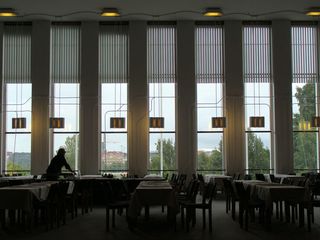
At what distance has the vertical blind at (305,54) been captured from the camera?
16688 mm

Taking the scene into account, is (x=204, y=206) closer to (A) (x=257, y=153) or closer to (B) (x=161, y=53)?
(A) (x=257, y=153)

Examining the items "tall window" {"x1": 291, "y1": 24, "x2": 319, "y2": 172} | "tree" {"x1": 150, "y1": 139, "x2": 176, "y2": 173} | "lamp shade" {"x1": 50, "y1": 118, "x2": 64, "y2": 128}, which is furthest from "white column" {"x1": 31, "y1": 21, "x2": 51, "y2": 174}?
"tall window" {"x1": 291, "y1": 24, "x2": 319, "y2": 172}

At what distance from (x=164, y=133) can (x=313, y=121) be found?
17.0 ft

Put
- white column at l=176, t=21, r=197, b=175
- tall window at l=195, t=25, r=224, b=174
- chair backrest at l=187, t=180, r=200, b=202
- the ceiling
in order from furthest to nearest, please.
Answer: tall window at l=195, t=25, r=224, b=174
white column at l=176, t=21, r=197, b=175
the ceiling
chair backrest at l=187, t=180, r=200, b=202

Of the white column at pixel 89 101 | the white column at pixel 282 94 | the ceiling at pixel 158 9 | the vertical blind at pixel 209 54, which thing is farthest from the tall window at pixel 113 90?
the white column at pixel 282 94

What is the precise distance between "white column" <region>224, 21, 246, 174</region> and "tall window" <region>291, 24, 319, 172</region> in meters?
1.97

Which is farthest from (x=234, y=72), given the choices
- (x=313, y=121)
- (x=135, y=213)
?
(x=135, y=213)

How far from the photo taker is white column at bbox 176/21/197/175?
1636cm

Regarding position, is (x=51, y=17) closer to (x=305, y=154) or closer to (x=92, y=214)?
(x=92, y=214)

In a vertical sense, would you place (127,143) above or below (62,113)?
below

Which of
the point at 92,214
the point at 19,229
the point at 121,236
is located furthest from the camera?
the point at 92,214

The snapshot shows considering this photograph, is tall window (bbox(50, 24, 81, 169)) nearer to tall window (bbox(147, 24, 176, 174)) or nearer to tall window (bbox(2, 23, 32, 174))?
tall window (bbox(2, 23, 32, 174))

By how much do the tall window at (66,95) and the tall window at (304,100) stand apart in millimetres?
7927

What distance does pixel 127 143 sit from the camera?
1642cm
